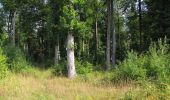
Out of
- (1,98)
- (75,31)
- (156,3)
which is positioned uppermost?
(156,3)

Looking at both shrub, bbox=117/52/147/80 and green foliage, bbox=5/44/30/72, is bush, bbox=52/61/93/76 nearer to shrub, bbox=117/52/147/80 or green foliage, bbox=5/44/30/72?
green foliage, bbox=5/44/30/72

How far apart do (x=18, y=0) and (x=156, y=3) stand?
51.3 feet

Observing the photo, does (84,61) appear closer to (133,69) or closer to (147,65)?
(147,65)

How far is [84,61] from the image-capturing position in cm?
3120

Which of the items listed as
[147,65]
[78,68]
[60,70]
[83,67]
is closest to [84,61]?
[83,67]

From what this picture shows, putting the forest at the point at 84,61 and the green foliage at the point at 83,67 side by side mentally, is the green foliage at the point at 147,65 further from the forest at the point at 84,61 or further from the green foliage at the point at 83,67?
the green foliage at the point at 83,67

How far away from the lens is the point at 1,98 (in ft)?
41.7

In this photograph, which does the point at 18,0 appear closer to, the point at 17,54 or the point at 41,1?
the point at 41,1

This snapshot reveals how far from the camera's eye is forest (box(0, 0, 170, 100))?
1325 cm

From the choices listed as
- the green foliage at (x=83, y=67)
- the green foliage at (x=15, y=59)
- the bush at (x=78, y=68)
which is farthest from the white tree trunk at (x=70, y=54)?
the green foliage at (x=15, y=59)

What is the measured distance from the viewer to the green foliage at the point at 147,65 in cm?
1789

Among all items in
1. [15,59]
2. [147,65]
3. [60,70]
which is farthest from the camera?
[15,59]

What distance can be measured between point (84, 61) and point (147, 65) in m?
12.2

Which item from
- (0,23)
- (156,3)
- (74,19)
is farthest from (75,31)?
(0,23)
